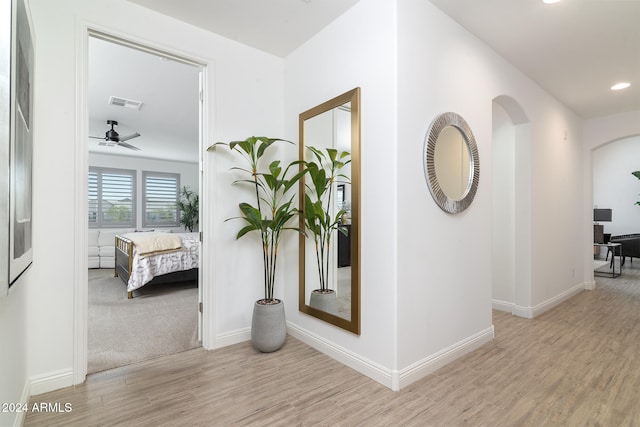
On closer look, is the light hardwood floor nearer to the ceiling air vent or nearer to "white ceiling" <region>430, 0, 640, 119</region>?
"white ceiling" <region>430, 0, 640, 119</region>

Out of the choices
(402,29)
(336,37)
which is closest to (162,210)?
(336,37)

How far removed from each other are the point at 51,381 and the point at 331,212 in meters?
2.19

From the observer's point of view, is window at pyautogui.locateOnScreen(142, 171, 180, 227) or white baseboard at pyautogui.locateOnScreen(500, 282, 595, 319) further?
window at pyautogui.locateOnScreen(142, 171, 180, 227)

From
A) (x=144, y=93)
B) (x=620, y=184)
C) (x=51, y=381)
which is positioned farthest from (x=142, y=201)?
(x=620, y=184)

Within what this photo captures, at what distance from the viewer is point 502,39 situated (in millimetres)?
2783

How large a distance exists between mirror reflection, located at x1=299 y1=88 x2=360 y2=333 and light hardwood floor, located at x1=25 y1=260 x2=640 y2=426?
1.54 feet

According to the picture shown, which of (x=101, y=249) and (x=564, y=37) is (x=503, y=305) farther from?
(x=101, y=249)

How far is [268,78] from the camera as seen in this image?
3.11 meters

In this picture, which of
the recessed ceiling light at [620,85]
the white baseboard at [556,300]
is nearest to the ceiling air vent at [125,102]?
the white baseboard at [556,300]

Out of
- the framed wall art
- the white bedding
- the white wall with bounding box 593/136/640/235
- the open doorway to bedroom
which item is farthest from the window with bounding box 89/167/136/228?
the white wall with bounding box 593/136/640/235

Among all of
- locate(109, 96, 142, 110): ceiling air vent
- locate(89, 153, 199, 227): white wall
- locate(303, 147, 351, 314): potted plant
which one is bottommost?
locate(303, 147, 351, 314): potted plant

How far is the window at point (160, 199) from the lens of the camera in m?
8.21

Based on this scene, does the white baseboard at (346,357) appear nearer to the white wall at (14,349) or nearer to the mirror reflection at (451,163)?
the mirror reflection at (451,163)

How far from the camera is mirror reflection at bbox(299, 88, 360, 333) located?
240 cm
